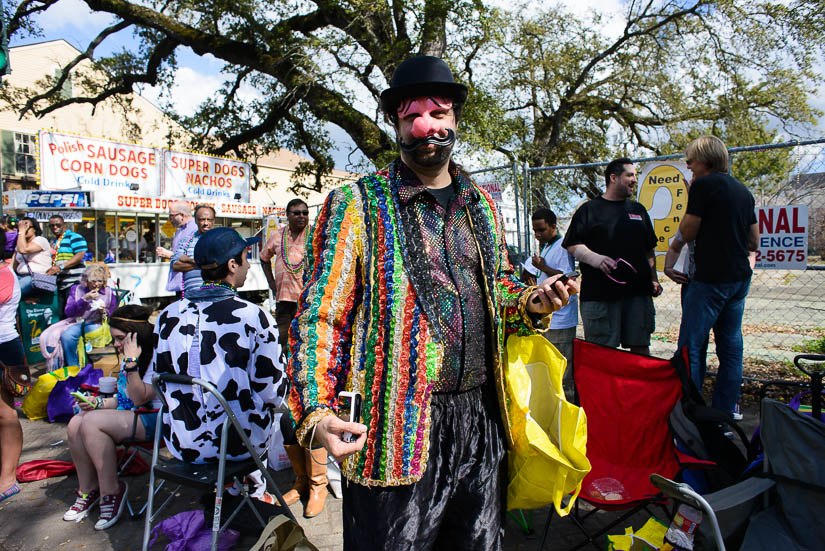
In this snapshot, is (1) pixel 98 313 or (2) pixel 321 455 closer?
(2) pixel 321 455

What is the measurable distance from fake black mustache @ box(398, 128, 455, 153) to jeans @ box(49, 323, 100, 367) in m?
5.84

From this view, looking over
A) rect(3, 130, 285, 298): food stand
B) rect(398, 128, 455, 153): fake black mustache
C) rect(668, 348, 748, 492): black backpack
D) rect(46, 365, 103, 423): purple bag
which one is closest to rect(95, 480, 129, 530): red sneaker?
rect(46, 365, 103, 423): purple bag

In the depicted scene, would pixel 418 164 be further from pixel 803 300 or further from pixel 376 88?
pixel 803 300

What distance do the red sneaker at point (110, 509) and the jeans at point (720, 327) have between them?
389 centimetres

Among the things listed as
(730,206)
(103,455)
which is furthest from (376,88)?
(103,455)

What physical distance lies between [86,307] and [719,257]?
641cm

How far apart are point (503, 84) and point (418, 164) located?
15981 millimetres

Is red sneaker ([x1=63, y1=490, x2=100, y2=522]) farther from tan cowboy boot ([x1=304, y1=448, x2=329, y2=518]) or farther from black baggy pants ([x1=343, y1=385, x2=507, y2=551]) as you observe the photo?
black baggy pants ([x1=343, y1=385, x2=507, y2=551])

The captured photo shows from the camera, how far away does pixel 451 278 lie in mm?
1531

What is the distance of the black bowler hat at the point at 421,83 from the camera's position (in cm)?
150

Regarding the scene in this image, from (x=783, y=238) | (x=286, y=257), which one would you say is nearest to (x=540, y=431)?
(x=783, y=238)

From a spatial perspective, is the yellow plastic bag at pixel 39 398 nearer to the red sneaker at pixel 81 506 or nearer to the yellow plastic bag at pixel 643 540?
the red sneaker at pixel 81 506

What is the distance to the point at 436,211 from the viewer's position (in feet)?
5.21

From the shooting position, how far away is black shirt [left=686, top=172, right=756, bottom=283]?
11.9 ft
